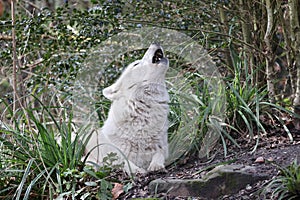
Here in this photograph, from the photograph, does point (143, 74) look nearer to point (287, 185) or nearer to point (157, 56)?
point (157, 56)

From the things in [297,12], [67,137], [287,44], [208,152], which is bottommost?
[208,152]

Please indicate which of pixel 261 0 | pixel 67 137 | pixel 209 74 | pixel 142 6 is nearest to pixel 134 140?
pixel 67 137

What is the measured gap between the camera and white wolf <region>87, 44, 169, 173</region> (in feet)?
14.1

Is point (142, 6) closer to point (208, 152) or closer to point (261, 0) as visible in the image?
point (261, 0)

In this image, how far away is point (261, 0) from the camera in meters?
5.22

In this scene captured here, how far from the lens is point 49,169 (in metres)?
4.25

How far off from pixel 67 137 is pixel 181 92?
4.43ft

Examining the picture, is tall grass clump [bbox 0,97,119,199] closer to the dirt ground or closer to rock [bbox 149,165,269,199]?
the dirt ground

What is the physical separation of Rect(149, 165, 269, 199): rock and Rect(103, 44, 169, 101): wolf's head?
91 cm

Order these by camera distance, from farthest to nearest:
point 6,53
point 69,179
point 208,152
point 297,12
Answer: point 6,53 < point 297,12 < point 208,152 < point 69,179

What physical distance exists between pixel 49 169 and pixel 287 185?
1980 mm

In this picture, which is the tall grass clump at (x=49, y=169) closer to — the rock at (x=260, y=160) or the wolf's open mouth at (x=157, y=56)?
the wolf's open mouth at (x=157, y=56)

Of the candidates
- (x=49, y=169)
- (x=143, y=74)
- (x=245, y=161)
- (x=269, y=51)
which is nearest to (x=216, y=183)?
(x=245, y=161)

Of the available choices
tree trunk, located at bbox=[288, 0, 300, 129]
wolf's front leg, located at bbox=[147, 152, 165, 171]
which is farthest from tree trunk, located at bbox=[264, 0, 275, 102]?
wolf's front leg, located at bbox=[147, 152, 165, 171]
